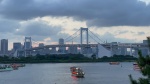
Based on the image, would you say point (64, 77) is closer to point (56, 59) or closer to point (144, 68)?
point (144, 68)

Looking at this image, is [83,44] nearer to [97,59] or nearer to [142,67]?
[97,59]

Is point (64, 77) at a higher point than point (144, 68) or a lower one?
lower

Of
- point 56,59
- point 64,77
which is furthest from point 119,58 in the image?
point 64,77

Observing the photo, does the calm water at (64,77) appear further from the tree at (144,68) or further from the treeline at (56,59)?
the treeline at (56,59)

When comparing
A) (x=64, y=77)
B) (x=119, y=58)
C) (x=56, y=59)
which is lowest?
(x=64, y=77)

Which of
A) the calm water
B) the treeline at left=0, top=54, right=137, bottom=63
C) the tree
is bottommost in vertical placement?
the calm water

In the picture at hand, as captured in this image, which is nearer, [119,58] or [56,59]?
[56,59]

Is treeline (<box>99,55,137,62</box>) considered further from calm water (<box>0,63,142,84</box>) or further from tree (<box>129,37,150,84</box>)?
tree (<box>129,37,150,84</box>)

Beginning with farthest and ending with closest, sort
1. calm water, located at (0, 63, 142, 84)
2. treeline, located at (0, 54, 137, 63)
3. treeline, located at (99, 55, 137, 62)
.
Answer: treeline, located at (99, 55, 137, 62) < treeline, located at (0, 54, 137, 63) < calm water, located at (0, 63, 142, 84)

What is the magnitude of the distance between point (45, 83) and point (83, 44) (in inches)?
1640

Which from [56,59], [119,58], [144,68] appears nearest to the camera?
[144,68]

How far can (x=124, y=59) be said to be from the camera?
276 feet

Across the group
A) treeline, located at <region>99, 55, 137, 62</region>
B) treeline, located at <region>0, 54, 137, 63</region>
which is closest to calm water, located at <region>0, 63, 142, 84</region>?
treeline, located at <region>99, 55, 137, 62</region>

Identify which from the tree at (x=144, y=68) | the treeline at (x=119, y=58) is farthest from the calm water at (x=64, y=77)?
the treeline at (x=119, y=58)
